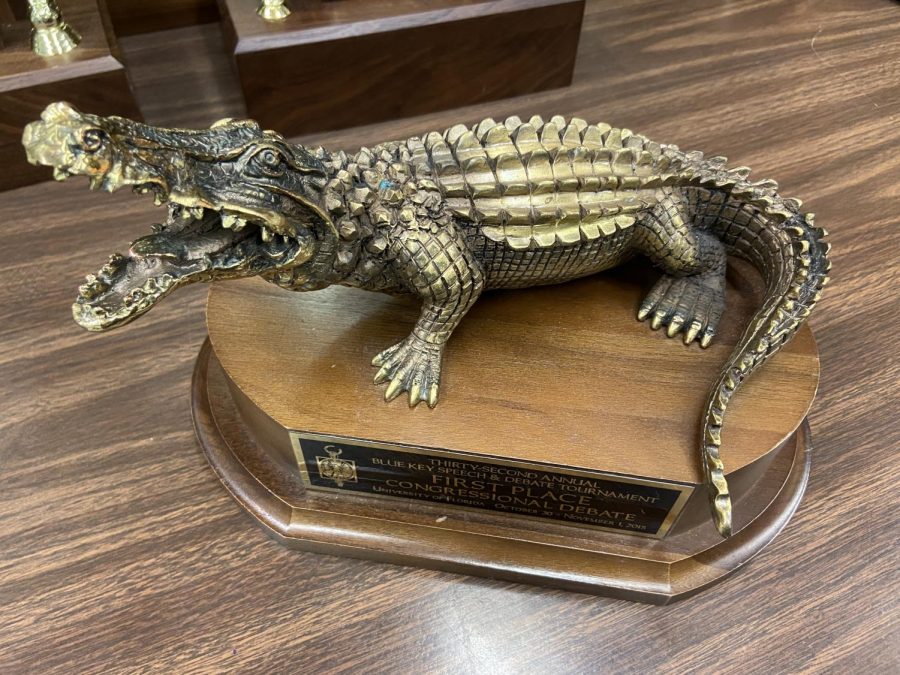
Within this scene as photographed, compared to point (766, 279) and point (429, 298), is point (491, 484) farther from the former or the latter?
point (766, 279)

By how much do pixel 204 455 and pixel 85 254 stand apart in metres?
0.65

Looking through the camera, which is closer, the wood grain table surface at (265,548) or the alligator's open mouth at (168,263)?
the alligator's open mouth at (168,263)

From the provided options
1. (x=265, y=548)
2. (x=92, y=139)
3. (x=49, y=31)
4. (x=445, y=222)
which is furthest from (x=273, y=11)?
(x=265, y=548)

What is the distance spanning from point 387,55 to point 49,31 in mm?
796

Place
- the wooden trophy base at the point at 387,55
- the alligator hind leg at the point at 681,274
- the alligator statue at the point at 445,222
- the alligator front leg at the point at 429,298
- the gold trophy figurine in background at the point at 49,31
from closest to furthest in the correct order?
the alligator statue at the point at 445,222, the alligator front leg at the point at 429,298, the alligator hind leg at the point at 681,274, the gold trophy figurine in background at the point at 49,31, the wooden trophy base at the point at 387,55

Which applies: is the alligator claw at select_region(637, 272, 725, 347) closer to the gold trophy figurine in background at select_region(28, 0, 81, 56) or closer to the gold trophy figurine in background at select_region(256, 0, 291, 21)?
the gold trophy figurine in background at select_region(256, 0, 291, 21)

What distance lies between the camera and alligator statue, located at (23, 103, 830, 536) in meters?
0.82

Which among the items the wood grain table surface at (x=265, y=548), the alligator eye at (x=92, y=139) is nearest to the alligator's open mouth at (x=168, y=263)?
the alligator eye at (x=92, y=139)

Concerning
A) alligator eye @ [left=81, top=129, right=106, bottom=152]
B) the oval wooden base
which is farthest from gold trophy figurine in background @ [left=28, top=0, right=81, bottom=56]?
alligator eye @ [left=81, top=129, right=106, bottom=152]

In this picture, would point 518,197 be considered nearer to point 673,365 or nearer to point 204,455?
point 673,365

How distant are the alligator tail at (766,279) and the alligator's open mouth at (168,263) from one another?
70cm

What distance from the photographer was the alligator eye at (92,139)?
2.30 ft

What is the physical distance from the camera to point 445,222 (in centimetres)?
99

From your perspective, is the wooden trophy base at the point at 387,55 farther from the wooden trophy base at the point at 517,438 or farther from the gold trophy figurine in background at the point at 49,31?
the wooden trophy base at the point at 517,438
